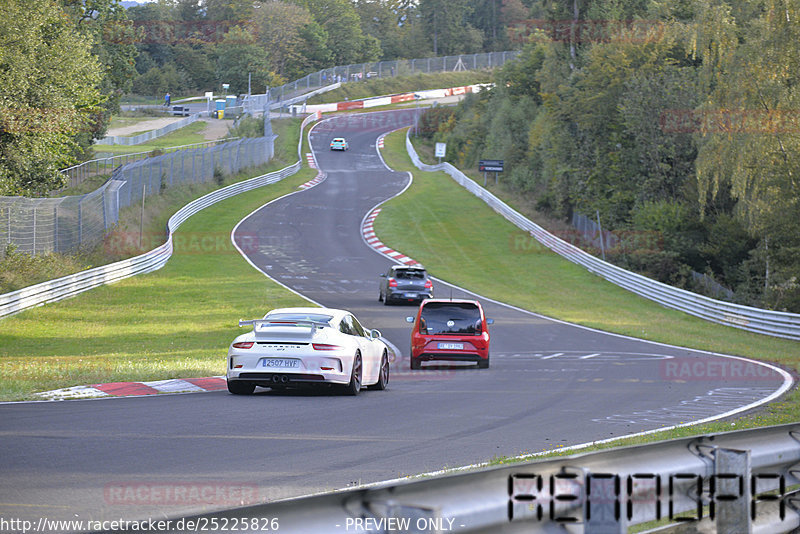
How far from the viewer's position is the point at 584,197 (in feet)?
194

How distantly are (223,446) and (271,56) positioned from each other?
5368 inches

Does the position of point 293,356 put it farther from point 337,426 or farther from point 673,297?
point 673,297

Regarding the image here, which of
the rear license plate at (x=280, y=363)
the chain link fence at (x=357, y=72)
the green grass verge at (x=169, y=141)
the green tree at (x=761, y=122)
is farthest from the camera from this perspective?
the chain link fence at (x=357, y=72)

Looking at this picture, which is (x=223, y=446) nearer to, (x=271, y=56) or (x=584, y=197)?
(x=584, y=197)

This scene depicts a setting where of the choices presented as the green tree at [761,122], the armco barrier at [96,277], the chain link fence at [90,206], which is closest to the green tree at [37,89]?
the chain link fence at [90,206]

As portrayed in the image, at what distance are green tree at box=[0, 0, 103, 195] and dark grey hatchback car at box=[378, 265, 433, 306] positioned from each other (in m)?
15.0

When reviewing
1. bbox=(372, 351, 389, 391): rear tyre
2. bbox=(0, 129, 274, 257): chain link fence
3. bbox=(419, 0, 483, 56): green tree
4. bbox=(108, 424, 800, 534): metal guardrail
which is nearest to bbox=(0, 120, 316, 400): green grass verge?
bbox=(0, 129, 274, 257): chain link fence

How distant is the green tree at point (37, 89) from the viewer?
3475 centimetres

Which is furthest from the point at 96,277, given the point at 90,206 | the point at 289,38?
the point at 289,38

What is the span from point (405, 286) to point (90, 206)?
13.2 meters

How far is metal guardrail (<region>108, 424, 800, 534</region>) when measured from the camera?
11.9 ft

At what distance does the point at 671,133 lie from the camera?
52.2 metres

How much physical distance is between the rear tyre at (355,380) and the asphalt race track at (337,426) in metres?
0.27

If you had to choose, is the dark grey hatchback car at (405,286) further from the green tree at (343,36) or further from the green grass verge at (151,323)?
the green tree at (343,36)
